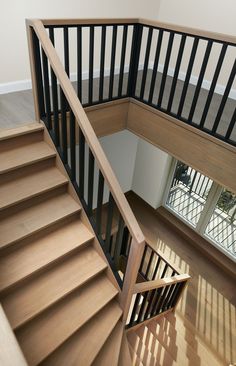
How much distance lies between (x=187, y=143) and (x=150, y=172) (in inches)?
101

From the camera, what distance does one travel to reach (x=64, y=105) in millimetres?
1918

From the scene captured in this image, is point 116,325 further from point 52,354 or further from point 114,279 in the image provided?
point 52,354

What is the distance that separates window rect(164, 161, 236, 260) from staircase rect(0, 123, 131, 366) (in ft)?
8.94

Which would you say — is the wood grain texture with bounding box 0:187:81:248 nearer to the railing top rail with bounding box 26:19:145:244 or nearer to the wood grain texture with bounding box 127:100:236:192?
the railing top rail with bounding box 26:19:145:244

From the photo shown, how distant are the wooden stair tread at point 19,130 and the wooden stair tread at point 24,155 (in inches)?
4.9

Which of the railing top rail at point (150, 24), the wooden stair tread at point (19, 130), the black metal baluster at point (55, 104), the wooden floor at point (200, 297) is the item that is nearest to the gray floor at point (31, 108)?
the wooden stair tread at point (19, 130)

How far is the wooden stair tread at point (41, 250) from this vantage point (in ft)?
6.02

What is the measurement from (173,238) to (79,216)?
3.03m

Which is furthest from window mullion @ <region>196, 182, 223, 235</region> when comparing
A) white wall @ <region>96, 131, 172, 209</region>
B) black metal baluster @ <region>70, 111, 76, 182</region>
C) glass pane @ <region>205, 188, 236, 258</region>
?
black metal baluster @ <region>70, 111, 76, 182</region>

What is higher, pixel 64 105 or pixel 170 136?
pixel 64 105

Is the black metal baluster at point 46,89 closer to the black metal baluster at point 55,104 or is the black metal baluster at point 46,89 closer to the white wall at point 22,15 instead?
the black metal baluster at point 55,104

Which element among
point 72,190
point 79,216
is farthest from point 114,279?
point 72,190

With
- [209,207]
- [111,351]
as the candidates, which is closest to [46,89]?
[111,351]

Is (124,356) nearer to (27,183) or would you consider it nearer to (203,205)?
(27,183)
